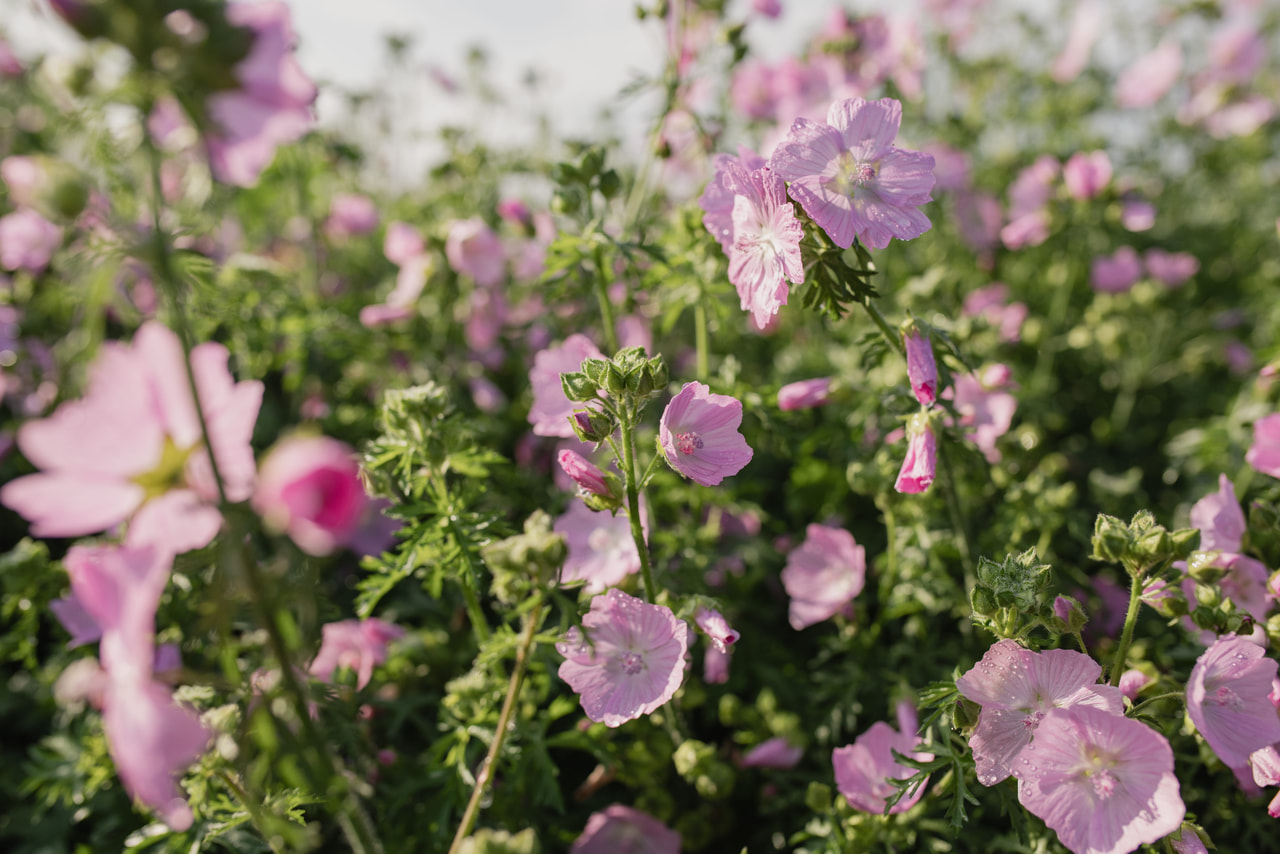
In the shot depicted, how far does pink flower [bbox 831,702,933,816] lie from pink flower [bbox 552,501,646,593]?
0.57m

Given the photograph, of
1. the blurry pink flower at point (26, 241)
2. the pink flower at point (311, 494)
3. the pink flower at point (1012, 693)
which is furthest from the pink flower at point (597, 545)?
the blurry pink flower at point (26, 241)

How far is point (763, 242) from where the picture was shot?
1475 mm

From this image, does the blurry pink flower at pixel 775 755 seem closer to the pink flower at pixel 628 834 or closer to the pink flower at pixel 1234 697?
the pink flower at pixel 628 834

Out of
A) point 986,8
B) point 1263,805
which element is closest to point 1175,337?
point 1263,805

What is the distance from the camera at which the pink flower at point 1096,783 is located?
3.86 feet

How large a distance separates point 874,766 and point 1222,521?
2.77 feet

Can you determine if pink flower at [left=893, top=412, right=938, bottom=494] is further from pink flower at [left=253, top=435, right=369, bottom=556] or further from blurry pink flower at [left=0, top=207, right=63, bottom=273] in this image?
blurry pink flower at [left=0, top=207, right=63, bottom=273]

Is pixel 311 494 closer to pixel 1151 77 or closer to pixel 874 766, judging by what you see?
pixel 874 766

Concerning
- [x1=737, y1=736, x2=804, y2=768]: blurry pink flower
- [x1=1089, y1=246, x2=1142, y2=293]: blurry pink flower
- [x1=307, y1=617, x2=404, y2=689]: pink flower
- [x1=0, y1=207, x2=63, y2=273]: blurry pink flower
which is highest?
[x1=0, y1=207, x2=63, y2=273]: blurry pink flower

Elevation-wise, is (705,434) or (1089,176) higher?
(705,434)

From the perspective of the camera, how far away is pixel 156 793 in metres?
0.84

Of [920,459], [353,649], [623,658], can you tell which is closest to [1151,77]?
[920,459]

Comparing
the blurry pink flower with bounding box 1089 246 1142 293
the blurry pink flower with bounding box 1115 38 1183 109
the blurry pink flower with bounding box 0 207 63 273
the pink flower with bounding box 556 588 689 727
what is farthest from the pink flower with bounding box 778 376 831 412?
the blurry pink flower with bounding box 1115 38 1183 109

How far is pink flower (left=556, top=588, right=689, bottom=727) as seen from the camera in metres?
1.40
